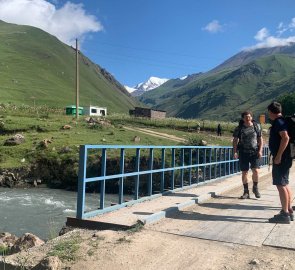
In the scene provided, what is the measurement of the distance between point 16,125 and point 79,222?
110 ft

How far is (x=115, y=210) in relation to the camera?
329 inches

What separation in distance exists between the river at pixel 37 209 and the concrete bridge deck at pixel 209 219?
3.56 m

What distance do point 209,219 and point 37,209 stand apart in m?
12.9

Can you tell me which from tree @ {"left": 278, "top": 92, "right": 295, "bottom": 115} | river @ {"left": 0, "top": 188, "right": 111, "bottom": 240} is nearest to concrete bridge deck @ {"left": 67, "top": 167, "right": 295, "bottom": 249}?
river @ {"left": 0, "top": 188, "right": 111, "bottom": 240}

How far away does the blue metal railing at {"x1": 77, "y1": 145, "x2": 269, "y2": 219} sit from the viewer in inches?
302

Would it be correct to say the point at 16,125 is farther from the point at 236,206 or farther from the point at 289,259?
the point at 289,259

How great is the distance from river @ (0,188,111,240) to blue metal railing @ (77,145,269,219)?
1787mm

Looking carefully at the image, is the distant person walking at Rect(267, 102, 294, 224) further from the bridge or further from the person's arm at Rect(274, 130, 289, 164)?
the bridge

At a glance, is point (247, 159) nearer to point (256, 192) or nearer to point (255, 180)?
point (255, 180)

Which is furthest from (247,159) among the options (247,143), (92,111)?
(92,111)

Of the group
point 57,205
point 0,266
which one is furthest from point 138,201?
point 57,205

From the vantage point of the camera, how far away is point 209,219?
8.03 metres

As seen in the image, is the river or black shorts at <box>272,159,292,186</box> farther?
the river

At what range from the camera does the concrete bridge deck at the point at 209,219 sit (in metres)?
6.73
